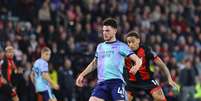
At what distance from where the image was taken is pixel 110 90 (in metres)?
11.9

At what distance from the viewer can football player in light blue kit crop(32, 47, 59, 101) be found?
52.3 feet

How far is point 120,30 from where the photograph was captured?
23406 millimetres

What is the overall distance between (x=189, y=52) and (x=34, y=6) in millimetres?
5640

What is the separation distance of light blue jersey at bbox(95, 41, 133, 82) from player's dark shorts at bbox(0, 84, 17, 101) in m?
4.17

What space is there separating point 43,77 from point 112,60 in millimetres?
4377

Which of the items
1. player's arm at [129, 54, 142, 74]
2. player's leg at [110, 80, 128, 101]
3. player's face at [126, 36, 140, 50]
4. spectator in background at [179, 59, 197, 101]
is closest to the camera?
player's arm at [129, 54, 142, 74]

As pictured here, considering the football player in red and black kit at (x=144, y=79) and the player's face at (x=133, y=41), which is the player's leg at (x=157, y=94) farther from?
the player's face at (x=133, y=41)

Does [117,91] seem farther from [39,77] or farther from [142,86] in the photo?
[39,77]

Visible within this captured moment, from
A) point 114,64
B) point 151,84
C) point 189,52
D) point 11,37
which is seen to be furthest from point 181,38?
point 114,64

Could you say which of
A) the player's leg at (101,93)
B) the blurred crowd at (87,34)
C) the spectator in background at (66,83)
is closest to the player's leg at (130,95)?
the player's leg at (101,93)

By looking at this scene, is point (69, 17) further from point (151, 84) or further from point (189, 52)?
point (151, 84)

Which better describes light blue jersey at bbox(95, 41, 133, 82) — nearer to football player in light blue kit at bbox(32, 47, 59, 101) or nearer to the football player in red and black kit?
the football player in red and black kit

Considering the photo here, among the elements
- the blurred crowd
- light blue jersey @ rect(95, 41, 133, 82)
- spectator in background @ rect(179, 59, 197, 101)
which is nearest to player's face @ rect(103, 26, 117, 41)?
light blue jersey @ rect(95, 41, 133, 82)

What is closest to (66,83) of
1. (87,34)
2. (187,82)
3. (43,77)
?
(43,77)
